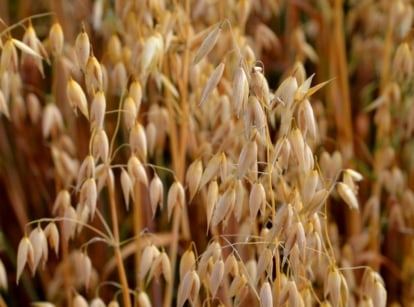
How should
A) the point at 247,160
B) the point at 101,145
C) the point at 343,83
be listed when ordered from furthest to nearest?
the point at 343,83, the point at 101,145, the point at 247,160

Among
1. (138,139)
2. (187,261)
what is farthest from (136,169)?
(187,261)

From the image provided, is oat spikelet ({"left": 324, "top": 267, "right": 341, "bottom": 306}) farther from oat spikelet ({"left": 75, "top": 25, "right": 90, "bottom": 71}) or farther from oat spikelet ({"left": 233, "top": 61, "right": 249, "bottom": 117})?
oat spikelet ({"left": 75, "top": 25, "right": 90, "bottom": 71})

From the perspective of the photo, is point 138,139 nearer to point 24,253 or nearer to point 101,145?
point 101,145

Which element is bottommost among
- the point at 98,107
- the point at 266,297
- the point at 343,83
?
the point at 266,297

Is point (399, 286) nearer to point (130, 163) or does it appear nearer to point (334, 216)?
point (334, 216)

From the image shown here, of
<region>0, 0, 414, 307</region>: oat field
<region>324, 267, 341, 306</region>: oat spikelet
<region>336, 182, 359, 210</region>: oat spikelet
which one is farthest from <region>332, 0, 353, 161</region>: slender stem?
<region>324, 267, 341, 306</region>: oat spikelet

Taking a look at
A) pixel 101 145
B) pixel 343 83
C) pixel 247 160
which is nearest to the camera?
pixel 247 160

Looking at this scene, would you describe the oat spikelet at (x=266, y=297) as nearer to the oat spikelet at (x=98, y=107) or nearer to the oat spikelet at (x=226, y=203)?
the oat spikelet at (x=226, y=203)

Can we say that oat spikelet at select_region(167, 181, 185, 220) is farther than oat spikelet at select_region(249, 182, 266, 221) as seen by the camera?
Yes

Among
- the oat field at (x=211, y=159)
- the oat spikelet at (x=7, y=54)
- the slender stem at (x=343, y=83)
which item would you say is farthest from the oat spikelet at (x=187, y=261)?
the slender stem at (x=343, y=83)
